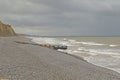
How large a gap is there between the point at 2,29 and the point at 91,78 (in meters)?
87.3

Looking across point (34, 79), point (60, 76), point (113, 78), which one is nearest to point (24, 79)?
point (34, 79)

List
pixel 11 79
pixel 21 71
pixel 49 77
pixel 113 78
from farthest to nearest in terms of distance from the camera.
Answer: pixel 113 78
pixel 21 71
pixel 49 77
pixel 11 79

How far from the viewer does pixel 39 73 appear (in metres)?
11.2

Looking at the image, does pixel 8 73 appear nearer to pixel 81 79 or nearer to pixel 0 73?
pixel 0 73

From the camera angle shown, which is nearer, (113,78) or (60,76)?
(60,76)

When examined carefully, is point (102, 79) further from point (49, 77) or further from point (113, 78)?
point (49, 77)

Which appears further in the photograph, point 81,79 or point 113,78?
point 113,78

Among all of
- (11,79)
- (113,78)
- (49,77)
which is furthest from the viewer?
(113,78)

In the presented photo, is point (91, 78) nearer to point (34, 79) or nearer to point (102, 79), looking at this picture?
point (102, 79)

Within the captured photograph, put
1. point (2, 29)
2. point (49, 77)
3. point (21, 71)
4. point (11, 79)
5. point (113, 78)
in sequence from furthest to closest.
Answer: point (2, 29) < point (113, 78) < point (21, 71) < point (49, 77) < point (11, 79)

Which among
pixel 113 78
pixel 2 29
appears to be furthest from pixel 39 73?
pixel 2 29

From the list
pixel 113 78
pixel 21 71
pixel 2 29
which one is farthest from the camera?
pixel 2 29

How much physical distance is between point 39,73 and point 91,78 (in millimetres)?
2677

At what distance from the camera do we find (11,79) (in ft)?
31.0
